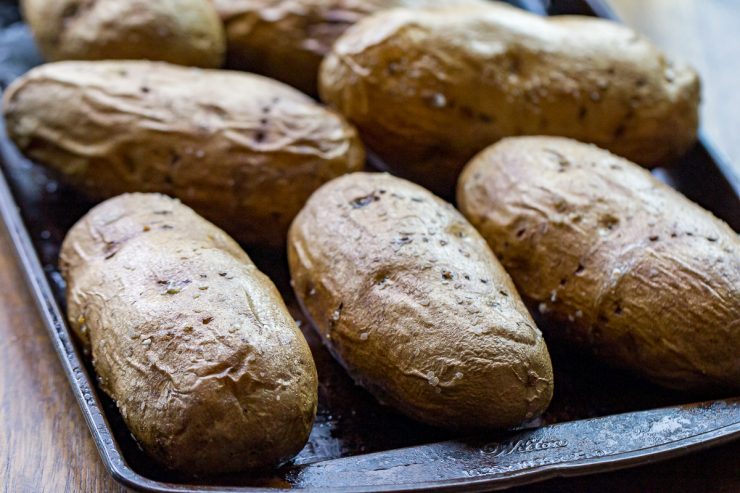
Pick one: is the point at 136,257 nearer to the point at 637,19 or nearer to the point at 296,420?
the point at 296,420

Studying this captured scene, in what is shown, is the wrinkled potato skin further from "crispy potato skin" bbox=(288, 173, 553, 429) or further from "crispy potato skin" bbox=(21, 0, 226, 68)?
"crispy potato skin" bbox=(288, 173, 553, 429)

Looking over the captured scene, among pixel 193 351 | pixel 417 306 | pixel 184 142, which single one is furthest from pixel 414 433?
pixel 184 142

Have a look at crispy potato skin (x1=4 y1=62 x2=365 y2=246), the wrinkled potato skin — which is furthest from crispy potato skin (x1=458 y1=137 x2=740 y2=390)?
the wrinkled potato skin

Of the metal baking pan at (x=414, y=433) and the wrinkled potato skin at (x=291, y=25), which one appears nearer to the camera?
the metal baking pan at (x=414, y=433)

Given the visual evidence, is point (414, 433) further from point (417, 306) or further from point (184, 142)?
point (184, 142)

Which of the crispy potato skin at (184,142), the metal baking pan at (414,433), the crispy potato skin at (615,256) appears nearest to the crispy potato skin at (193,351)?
the metal baking pan at (414,433)

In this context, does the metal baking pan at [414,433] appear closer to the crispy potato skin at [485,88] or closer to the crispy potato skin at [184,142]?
the crispy potato skin at [184,142]
